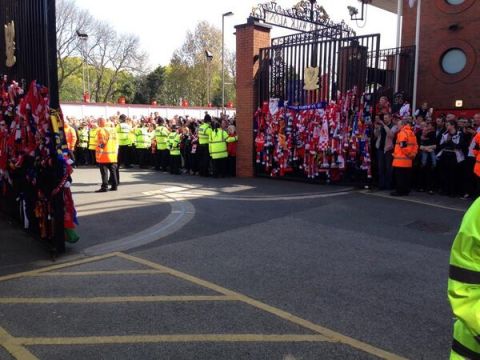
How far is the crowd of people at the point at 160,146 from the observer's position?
11.8 metres

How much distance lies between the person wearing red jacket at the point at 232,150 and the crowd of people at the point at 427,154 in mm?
4712

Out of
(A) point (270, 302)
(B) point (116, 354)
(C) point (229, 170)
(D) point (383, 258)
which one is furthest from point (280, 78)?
(B) point (116, 354)

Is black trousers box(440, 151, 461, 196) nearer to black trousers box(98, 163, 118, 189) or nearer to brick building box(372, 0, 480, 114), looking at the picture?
brick building box(372, 0, 480, 114)

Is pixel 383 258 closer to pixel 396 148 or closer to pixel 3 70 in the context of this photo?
pixel 396 148

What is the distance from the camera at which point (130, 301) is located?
4746 mm

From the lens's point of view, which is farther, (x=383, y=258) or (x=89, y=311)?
(x=383, y=258)

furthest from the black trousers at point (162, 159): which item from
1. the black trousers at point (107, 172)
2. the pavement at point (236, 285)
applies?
the pavement at point (236, 285)

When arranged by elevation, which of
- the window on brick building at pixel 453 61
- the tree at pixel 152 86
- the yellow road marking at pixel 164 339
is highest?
the tree at pixel 152 86

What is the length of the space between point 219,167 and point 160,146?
127 inches

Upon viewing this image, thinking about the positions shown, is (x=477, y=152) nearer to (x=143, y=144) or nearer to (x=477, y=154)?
(x=477, y=154)

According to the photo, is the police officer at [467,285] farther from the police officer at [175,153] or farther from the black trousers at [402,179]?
the police officer at [175,153]

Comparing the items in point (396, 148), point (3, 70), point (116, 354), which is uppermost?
point (3, 70)

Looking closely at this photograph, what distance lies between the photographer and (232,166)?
14.9 metres

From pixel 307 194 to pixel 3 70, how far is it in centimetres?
697
